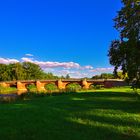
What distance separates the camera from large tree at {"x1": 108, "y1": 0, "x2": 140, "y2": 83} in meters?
21.6

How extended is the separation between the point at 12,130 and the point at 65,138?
2.34m

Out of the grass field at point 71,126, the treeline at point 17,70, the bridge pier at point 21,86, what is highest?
the treeline at point 17,70

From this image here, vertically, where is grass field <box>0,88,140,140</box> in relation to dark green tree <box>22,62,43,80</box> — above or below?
below

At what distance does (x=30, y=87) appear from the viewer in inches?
4510

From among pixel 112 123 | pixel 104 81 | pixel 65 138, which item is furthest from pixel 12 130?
pixel 104 81

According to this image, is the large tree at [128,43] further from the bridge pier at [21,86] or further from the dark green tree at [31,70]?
the dark green tree at [31,70]

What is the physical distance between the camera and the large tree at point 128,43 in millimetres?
21594

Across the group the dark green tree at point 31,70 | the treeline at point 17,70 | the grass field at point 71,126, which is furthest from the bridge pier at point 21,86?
the grass field at point 71,126

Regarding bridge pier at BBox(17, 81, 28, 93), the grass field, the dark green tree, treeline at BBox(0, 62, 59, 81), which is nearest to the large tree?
the grass field

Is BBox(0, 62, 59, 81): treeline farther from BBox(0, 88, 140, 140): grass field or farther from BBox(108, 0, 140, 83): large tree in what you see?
BBox(0, 88, 140, 140): grass field

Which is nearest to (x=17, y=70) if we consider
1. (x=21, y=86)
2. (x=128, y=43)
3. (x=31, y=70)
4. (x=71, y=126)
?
(x=31, y=70)

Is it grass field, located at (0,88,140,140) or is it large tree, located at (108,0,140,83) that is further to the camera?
large tree, located at (108,0,140,83)

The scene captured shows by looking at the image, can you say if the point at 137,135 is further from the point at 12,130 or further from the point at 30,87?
the point at 30,87

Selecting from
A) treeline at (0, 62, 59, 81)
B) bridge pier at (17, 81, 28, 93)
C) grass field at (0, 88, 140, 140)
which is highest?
treeline at (0, 62, 59, 81)
